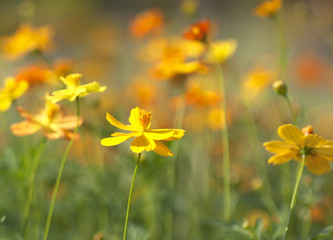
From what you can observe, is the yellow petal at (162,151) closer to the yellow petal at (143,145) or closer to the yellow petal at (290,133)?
the yellow petal at (143,145)

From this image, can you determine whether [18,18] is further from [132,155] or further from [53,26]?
[132,155]

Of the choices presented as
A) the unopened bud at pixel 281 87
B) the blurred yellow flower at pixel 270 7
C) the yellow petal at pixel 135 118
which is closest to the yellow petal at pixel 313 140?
the unopened bud at pixel 281 87

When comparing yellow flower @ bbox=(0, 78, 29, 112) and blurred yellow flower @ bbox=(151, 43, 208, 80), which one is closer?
yellow flower @ bbox=(0, 78, 29, 112)

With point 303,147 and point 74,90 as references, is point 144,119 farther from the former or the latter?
point 303,147

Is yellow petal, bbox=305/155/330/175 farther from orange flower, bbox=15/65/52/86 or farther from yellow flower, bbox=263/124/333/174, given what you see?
orange flower, bbox=15/65/52/86

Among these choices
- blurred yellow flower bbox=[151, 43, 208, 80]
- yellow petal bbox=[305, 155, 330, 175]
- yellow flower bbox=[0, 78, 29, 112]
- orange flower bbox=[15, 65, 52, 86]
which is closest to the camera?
yellow petal bbox=[305, 155, 330, 175]

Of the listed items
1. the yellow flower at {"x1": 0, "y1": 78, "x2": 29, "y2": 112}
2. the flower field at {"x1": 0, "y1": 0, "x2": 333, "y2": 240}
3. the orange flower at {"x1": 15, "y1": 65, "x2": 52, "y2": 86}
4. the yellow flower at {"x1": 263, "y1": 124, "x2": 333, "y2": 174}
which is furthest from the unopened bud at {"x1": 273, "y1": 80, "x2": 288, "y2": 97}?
the orange flower at {"x1": 15, "y1": 65, "x2": 52, "y2": 86}

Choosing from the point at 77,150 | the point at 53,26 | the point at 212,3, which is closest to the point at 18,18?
the point at 53,26
